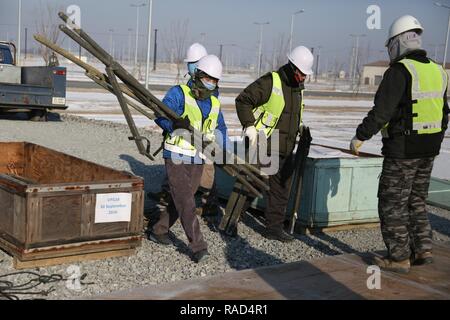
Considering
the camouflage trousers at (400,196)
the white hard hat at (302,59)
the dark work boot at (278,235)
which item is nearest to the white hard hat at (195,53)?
the white hard hat at (302,59)

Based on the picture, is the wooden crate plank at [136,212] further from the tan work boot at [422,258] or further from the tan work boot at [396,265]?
the tan work boot at [422,258]

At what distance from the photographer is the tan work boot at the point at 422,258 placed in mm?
5512

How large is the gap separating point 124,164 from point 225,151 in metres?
5.75

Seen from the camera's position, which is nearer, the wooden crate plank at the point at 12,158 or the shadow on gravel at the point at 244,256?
the shadow on gravel at the point at 244,256

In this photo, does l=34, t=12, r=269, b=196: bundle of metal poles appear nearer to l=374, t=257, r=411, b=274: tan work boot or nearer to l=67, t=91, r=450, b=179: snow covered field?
l=374, t=257, r=411, b=274: tan work boot

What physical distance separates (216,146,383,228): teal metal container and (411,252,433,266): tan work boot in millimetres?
1907

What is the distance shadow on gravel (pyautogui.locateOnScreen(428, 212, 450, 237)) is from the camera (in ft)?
27.2

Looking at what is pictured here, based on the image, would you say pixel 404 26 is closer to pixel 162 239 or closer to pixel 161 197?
pixel 162 239

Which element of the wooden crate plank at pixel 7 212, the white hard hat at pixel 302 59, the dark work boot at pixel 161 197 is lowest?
the dark work boot at pixel 161 197

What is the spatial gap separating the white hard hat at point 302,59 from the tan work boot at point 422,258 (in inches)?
82.4

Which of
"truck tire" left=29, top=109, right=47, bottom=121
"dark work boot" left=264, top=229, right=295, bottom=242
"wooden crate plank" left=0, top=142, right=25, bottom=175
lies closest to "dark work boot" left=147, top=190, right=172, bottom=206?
"dark work boot" left=264, top=229, right=295, bottom=242
